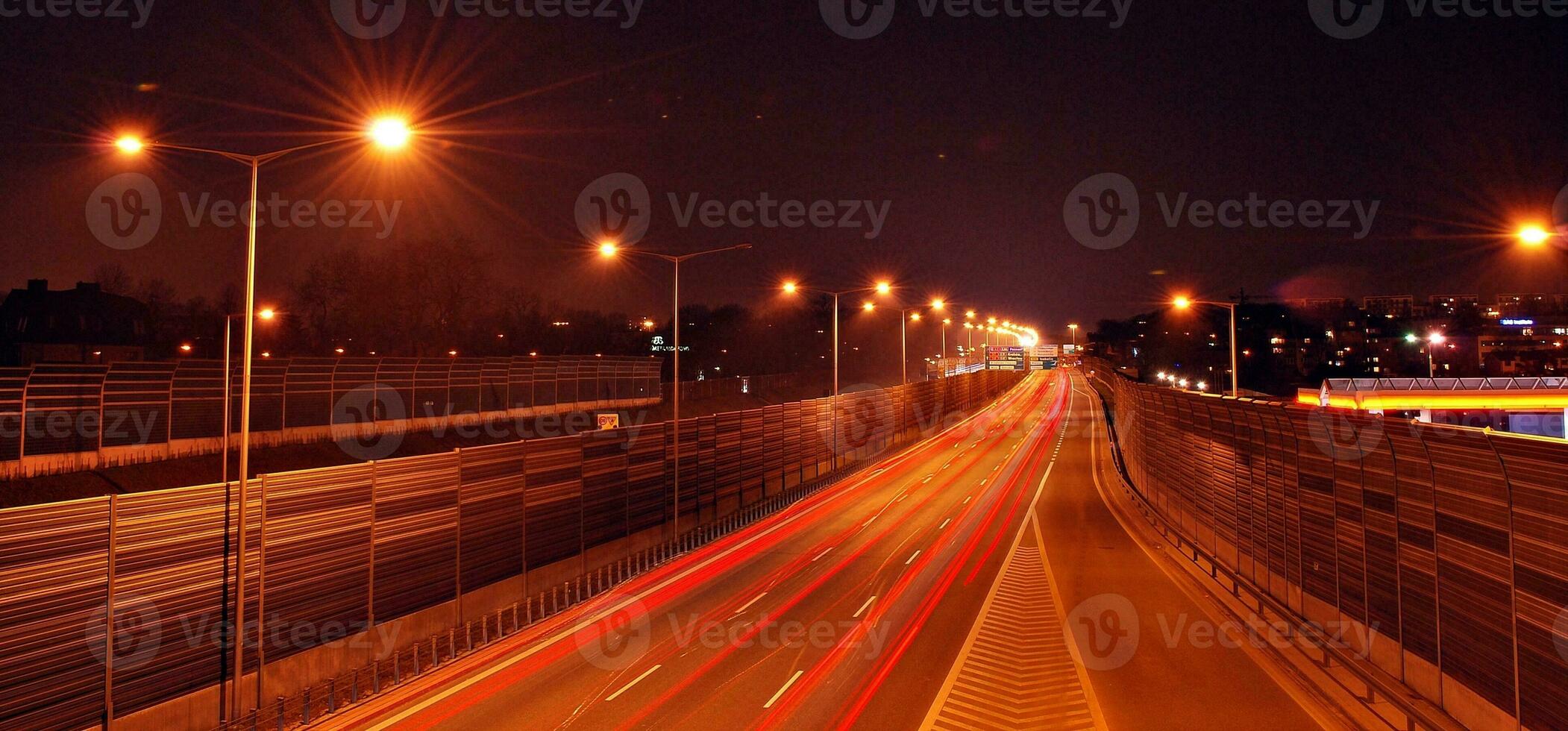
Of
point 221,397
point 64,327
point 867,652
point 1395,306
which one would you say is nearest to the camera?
point 867,652

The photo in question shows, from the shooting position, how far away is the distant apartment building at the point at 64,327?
37.6 meters

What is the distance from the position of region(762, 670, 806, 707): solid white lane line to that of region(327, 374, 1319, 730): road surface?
1.4 inches

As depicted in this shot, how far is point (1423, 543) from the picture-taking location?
1125 centimetres

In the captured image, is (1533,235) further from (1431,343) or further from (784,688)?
(1431,343)

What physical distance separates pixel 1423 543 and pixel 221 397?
1246 inches

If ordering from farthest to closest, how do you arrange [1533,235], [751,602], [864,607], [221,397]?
[221,397] → [751,602] → [864,607] → [1533,235]

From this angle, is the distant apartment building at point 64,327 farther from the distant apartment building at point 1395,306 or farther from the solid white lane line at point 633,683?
the distant apartment building at point 1395,306

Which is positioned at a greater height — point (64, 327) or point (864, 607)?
point (64, 327)

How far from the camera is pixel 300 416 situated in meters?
29.3

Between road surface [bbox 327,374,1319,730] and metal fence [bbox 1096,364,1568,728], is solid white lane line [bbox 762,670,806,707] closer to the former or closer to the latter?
road surface [bbox 327,374,1319,730]

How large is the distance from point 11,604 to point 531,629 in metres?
8.68

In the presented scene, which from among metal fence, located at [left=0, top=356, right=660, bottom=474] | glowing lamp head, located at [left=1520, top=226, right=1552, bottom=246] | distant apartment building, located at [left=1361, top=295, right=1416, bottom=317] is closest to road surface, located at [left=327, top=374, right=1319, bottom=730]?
glowing lamp head, located at [left=1520, top=226, right=1552, bottom=246]

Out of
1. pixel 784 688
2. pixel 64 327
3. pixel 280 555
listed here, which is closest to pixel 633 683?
pixel 784 688

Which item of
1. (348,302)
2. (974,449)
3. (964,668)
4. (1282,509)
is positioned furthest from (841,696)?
(348,302)
